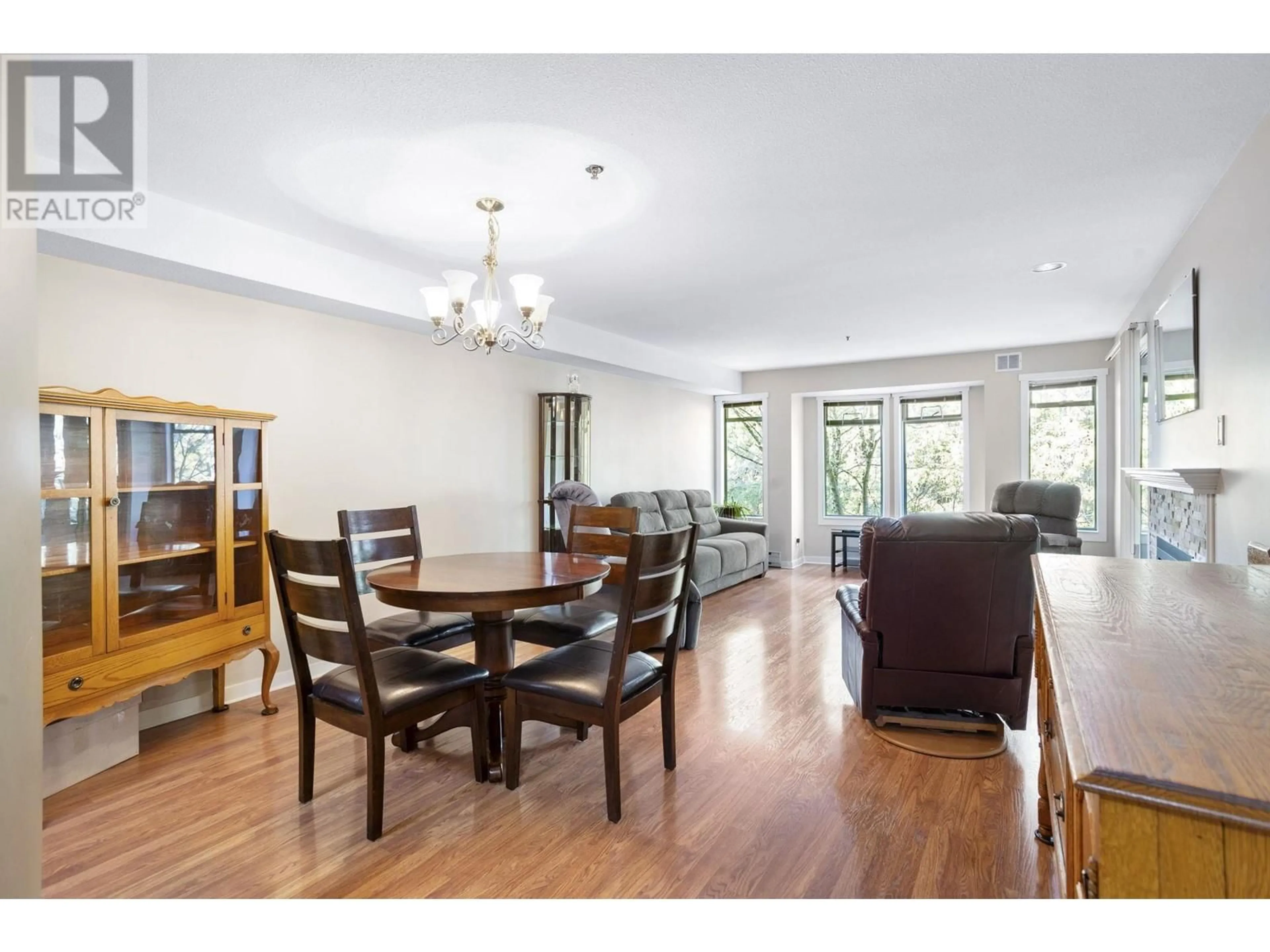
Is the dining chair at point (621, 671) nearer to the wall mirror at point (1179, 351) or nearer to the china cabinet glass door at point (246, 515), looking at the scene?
the china cabinet glass door at point (246, 515)

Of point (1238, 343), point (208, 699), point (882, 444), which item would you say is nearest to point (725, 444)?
point (882, 444)

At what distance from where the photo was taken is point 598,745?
2.80 meters

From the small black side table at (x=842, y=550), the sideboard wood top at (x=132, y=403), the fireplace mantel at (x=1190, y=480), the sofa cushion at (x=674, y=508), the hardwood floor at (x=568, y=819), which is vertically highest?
the sideboard wood top at (x=132, y=403)

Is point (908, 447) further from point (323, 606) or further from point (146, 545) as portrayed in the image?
point (146, 545)

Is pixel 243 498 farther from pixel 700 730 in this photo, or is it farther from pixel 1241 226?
pixel 1241 226

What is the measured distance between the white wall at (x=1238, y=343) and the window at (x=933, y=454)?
14.0 feet

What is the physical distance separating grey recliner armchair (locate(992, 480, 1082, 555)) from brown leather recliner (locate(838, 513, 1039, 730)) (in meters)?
3.17

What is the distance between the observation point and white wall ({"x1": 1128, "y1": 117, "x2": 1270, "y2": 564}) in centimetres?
204

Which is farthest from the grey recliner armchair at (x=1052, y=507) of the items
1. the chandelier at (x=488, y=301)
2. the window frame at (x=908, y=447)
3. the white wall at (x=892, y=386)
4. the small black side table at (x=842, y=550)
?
the chandelier at (x=488, y=301)

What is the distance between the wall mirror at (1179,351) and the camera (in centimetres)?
278

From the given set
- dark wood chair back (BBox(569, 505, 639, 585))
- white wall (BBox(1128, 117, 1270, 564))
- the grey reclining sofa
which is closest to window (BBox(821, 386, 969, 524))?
the grey reclining sofa

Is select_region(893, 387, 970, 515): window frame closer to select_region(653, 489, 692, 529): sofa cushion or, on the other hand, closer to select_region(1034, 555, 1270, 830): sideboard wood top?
select_region(653, 489, 692, 529): sofa cushion
